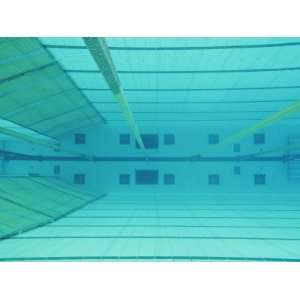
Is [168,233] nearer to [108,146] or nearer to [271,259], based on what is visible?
[271,259]

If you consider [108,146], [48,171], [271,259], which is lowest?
[271,259]

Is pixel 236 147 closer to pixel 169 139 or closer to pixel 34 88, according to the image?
pixel 169 139

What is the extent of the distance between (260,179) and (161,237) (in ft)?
35.0

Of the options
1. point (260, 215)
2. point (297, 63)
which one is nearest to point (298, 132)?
point (260, 215)

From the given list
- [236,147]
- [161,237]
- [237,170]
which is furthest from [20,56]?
[237,170]

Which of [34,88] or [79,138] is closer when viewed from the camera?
[34,88]

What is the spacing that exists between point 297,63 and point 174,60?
2.02 metres

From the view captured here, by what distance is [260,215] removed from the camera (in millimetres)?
7918

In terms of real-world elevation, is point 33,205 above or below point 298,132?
below

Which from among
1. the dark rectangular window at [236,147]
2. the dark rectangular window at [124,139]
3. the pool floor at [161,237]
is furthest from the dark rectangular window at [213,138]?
the pool floor at [161,237]

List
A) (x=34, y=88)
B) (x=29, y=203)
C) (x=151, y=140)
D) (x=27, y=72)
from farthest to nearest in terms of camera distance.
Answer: (x=151, y=140)
(x=29, y=203)
(x=34, y=88)
(x=27, y=72)

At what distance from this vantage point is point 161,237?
5.02m

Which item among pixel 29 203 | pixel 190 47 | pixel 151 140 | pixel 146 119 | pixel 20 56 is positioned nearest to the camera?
pixel 20 56

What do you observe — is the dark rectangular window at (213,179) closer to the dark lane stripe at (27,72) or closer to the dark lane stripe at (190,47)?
the dark lane stripe at (190,47)
